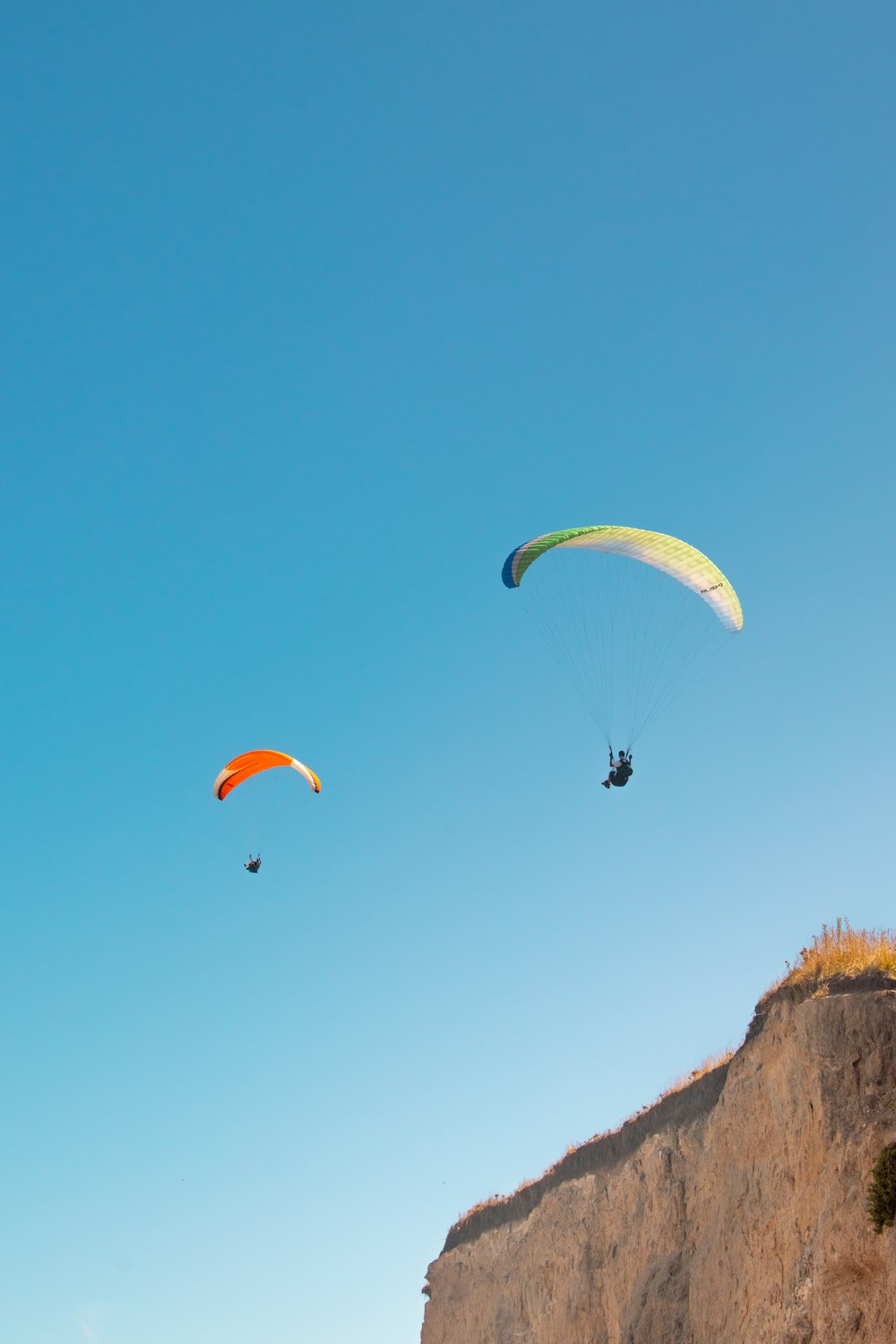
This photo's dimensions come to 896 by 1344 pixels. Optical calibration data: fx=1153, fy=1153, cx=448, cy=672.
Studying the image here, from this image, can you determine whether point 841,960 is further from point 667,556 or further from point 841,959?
point 667,556

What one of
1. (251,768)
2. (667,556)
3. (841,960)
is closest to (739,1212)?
(841,960)

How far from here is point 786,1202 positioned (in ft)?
57.0

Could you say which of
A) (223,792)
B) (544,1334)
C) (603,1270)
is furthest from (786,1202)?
(223,792)

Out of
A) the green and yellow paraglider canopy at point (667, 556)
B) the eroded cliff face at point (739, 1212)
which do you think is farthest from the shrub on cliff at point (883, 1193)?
the green and yellow paraglider canopy at point (667, 556)

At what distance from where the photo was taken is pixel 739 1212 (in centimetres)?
1872

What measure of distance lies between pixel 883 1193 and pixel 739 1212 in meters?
4.68

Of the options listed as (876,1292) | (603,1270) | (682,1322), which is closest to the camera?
(876,1292)

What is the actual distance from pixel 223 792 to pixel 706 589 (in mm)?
15820

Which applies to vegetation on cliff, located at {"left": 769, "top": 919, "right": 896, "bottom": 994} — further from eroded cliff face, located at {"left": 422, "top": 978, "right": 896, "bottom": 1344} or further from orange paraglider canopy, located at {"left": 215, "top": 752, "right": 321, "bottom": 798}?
orange paraglider canopy, located at {"left": 215, "top": 752, "right": 321, "bottom": 798}

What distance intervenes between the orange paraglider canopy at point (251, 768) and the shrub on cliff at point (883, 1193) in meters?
20.8

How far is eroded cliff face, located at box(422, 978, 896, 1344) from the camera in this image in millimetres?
15398

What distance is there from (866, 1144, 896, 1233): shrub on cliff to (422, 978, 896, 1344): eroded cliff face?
0.18 meters

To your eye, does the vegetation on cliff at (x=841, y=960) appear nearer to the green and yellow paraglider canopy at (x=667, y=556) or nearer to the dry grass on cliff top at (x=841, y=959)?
the dry grass on cliff top at (x=841, y=959)

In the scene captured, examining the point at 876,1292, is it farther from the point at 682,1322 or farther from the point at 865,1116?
Answer: the point at 682,1322
